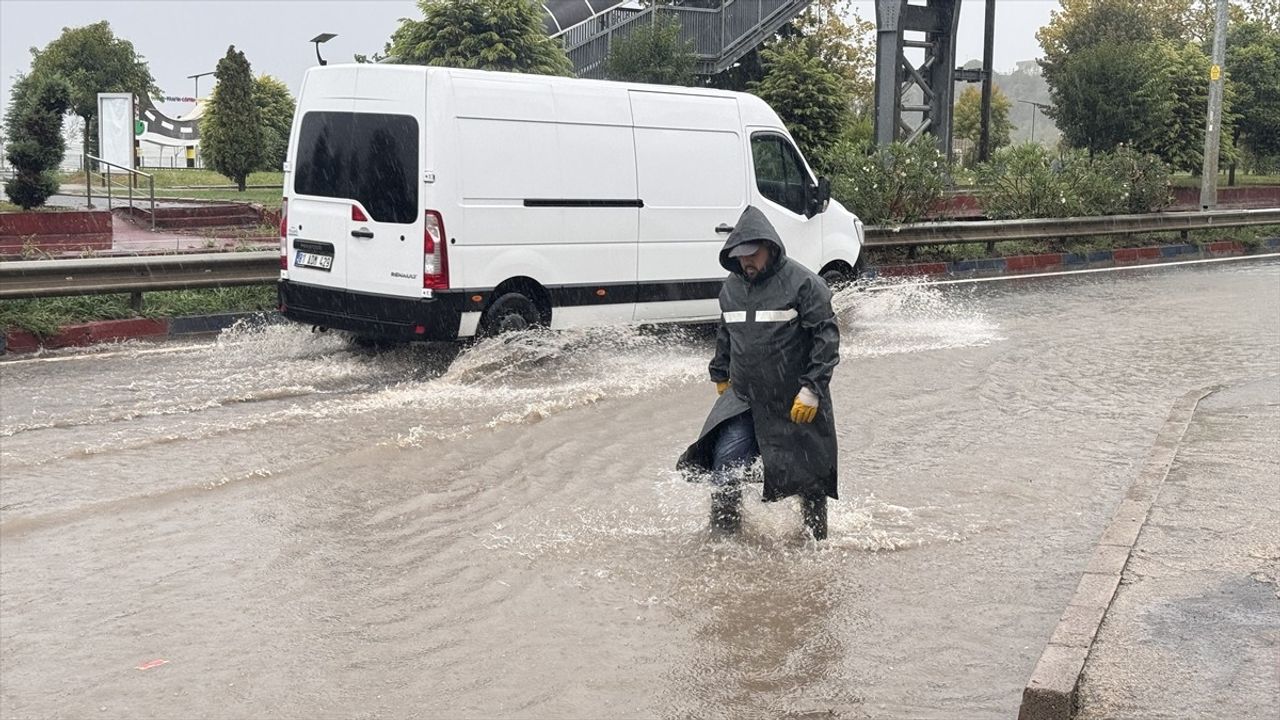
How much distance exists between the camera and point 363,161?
1061 cm

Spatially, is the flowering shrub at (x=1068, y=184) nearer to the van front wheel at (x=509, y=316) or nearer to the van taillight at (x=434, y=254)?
the van front wheel at (x=509, y=316)

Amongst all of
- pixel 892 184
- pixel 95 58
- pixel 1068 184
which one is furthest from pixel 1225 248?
pixel 95 58

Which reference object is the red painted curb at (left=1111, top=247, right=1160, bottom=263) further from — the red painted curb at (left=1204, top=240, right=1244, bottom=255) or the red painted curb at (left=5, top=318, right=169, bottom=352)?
the red painted curb at (left=5, top=318, right=169, bottom=352)

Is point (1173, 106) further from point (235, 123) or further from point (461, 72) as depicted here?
point (461, 72)

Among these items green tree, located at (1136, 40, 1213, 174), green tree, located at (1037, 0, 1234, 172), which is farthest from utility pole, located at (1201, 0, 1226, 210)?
green tree, located at (1136, 40, 1213, 174)

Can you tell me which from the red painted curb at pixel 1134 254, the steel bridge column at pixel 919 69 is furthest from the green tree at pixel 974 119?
the red painted curb at pixel 1134 254

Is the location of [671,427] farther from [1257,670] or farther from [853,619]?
[1257,670]

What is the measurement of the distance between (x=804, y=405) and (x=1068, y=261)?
16911mm

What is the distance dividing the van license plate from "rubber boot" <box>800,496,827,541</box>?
5.53 meters

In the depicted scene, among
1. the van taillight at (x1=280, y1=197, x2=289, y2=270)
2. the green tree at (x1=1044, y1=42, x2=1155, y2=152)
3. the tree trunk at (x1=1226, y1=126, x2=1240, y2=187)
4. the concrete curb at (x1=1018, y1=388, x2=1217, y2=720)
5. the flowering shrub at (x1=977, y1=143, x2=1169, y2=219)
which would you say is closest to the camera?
the concrete curb at (x1=1018, y1=388, x2=1217, y2=720)

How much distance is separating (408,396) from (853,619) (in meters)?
4.80

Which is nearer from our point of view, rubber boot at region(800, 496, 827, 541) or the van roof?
rubber boot at region(800, 496, 827, 541)

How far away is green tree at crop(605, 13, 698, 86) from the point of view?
33.8m

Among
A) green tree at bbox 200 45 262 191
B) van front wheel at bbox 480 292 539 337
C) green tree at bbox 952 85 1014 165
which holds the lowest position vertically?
van front wheel at bbox 480 292 539 337
